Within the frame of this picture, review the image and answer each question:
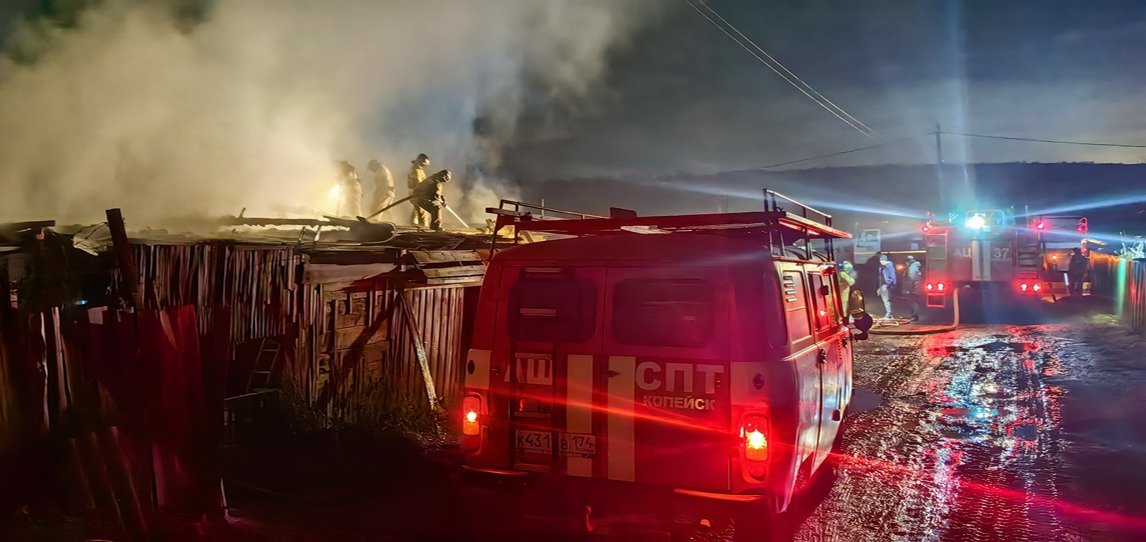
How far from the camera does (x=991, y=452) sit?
20.7 feet

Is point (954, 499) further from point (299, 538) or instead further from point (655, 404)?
point (299, 538)

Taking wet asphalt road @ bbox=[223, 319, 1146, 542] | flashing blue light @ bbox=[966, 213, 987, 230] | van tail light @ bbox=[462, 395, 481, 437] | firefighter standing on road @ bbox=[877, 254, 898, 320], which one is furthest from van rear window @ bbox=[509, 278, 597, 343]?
flashing blue light @ bbox=[966, 213, 987, 230]

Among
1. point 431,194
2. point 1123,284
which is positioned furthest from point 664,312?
point 1123,284

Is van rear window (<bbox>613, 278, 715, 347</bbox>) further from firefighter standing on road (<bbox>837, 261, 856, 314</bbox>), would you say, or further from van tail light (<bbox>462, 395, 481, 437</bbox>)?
firefighter standing on road (<bbox>837, 261, 856, 314</bbox>)

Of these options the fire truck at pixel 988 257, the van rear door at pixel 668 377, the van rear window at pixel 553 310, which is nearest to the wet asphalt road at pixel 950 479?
the van rear door at pixel 668 377

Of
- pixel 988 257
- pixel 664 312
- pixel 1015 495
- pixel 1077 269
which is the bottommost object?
pixel 1015 495

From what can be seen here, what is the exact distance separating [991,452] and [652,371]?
4.39m

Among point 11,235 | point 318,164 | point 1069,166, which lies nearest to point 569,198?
point 318,164

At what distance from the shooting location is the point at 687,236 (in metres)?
3.89

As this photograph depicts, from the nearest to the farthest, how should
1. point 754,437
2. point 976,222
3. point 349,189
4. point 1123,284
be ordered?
1. point 754,437
2. point 349,189
3. point 1123,284
4. point 976,222

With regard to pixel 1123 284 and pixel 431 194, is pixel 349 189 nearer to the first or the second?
pixel 431 194

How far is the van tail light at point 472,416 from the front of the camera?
4.07m

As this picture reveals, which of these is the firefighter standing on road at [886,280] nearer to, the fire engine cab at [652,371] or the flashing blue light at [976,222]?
the flashing blue light at [976,222]

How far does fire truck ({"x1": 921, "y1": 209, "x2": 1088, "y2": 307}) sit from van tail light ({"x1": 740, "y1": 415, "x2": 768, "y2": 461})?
1537 centimetres
